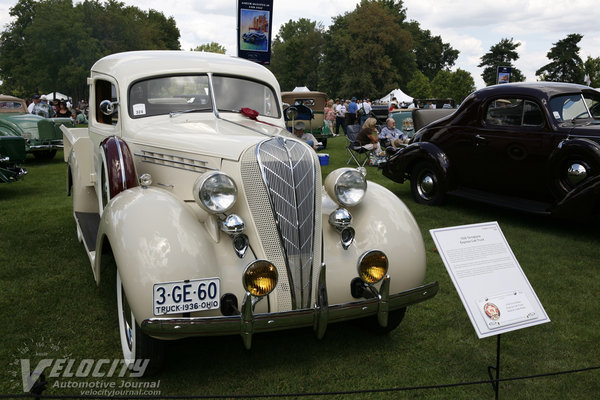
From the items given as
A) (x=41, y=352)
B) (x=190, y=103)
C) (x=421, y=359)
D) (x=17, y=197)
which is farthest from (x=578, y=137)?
(x=17, y=197)

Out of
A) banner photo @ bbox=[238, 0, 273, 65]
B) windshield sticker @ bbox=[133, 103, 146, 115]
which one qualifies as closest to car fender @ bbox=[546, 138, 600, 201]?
windshield sticker @ bbox=[133, 103, 146, 115]

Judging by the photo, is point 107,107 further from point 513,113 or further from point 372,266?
point 513,113

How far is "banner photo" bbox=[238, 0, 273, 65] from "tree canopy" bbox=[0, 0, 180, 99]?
3700cm

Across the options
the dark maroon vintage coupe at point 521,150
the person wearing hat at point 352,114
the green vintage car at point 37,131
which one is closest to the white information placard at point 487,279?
the dark maroon vintage coupe at point 521,150

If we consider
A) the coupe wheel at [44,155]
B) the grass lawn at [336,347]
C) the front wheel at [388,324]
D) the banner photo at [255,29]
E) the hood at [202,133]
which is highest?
the banner photo at [255,29]

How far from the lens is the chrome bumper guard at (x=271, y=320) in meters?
2.53

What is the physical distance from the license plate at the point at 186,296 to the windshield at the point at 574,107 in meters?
5.38

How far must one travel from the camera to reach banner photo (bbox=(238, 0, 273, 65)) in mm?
9250

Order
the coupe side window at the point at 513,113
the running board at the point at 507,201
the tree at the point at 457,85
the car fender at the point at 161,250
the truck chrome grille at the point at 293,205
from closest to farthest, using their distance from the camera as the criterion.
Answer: the car fender at the point at 161,250 < the truck chrome grille at the point at 293,205 < the running board at the point at 507,201 < the coupe side window at the point at 513,113 < the tree at the point at 457,85

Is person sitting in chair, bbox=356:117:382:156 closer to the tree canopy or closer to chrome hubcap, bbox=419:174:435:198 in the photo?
chrome hubcap, bbox=419:174:435:198

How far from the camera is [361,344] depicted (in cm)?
352

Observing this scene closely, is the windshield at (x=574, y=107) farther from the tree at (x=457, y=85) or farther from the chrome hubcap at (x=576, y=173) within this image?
the tree at (x=457, y=85)

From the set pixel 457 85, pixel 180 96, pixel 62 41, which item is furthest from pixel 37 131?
pixel 457 85

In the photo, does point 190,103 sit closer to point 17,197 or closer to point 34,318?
point 34,318
